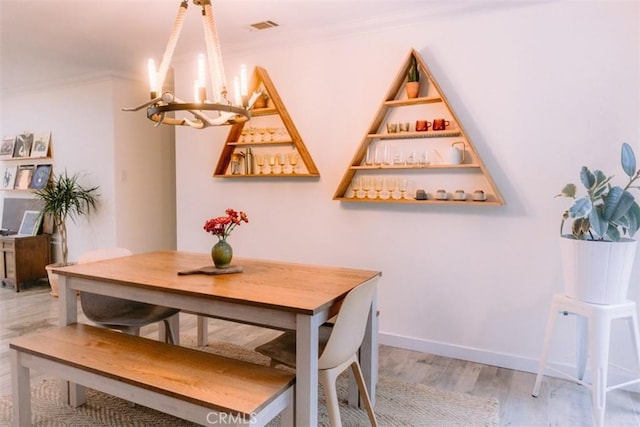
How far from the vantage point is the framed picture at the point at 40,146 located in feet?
17.4

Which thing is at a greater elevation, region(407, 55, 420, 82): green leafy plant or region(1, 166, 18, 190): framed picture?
region(407, 55, 420, 82): green leafy plant

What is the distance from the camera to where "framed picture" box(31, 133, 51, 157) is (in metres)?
5.32

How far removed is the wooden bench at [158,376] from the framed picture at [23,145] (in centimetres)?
424

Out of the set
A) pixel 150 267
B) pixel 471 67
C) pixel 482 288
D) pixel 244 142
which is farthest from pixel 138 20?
pixel 482 288

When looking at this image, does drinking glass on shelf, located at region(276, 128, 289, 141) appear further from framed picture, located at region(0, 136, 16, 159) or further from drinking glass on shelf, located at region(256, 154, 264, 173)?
framed picture, located at region(0, 136, 16, 159)

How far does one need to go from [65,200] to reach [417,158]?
12.8ft

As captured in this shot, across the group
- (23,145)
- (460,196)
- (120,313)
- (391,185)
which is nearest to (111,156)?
(23,145)

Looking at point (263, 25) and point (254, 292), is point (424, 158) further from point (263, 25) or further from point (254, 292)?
point (254, 292)

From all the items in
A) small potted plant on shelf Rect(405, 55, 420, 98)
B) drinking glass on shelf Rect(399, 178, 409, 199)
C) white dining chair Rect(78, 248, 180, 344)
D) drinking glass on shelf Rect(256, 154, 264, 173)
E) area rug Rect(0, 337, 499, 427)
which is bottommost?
area rug Rect(0, 337, 499, 427)

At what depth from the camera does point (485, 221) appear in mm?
2955

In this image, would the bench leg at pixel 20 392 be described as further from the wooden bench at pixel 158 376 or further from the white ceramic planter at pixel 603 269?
the white ceramic planter at pixel 603 269

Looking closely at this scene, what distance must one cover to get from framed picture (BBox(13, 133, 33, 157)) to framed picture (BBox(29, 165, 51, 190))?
30 cm

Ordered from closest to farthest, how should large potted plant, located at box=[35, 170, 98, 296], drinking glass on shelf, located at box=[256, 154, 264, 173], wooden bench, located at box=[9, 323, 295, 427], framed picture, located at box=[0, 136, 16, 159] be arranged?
wooden bench, located at box=[9, 323, 295, 427] → drinking glass on shelf, located at box=[256, 154, 264, 173] → large potted plant, located at box=[35, 170, 98, 296] → framed picture, located at box=[0, 136, 16, 159]

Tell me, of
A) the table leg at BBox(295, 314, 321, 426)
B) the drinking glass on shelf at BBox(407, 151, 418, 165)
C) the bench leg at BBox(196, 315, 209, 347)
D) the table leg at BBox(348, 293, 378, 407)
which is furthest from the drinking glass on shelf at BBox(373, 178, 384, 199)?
the table leg at BBox(295, 314, 321, 426)
